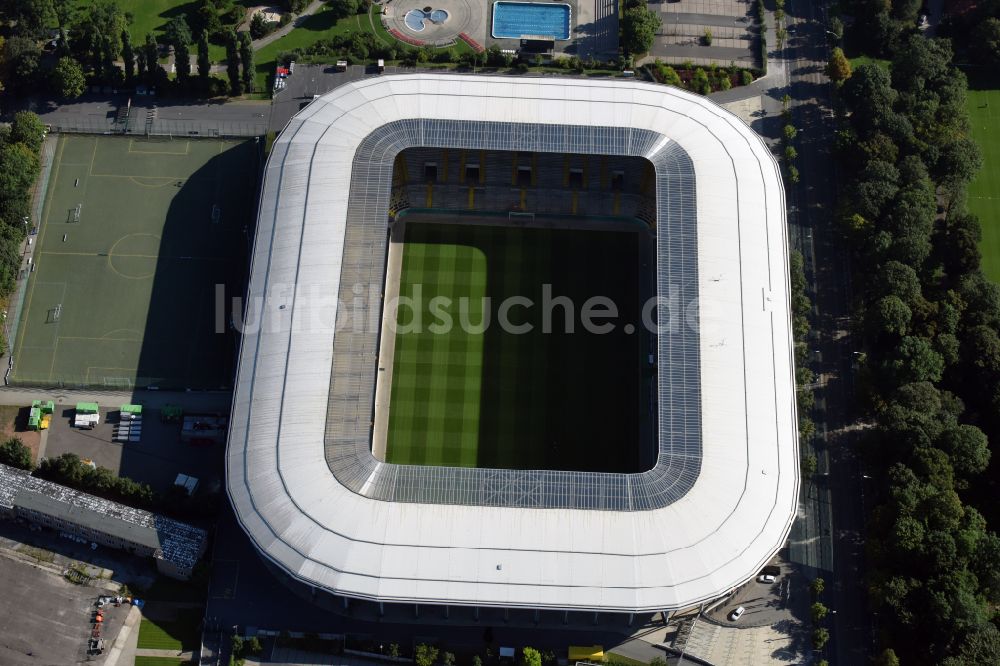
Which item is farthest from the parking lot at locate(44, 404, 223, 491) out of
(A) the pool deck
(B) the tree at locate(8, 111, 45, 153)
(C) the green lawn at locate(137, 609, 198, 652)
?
(A) the pool deck

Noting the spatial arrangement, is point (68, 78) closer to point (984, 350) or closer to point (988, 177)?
point (984, 350)

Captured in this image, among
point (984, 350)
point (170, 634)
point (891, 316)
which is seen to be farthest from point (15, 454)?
point (984, 350)

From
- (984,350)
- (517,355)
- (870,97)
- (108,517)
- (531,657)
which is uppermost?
(870,97)

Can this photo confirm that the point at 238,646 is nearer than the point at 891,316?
Yes

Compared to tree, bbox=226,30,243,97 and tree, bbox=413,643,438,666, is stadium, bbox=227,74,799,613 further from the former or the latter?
tree, bbox=226,30,243,97

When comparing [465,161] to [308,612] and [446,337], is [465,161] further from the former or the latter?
[308,612]

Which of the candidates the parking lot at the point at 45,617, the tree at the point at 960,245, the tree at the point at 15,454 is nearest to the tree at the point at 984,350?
the tree at the point at 960,245
